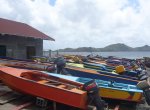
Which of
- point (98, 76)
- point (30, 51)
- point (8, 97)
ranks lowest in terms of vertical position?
point (8, 97)

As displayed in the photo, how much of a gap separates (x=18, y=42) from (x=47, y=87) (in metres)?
11.7

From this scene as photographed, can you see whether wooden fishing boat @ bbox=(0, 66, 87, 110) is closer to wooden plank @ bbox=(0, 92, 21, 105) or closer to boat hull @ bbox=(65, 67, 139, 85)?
wooden plank @ bbox=(0, 92, 21, 105)

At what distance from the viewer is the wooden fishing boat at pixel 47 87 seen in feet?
30.3

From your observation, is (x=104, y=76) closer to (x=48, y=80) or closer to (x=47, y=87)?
(x=48, y=80)

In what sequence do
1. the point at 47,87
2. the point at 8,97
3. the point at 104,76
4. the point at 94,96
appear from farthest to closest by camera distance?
the point at 104,76
the point at 8,97
the point at 47,87
the point at 94,96

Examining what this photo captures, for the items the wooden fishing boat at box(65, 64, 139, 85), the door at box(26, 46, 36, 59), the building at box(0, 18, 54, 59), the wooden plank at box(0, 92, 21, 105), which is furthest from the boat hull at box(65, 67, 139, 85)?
the door at box(26, 46, 36, 59)

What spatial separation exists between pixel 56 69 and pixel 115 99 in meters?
4.04

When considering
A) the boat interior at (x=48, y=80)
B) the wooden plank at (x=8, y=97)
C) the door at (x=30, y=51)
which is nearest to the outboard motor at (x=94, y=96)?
the boat interior at (x=48, y=80)

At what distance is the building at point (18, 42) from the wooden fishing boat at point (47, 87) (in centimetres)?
756

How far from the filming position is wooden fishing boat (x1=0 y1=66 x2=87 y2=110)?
924 centimetres

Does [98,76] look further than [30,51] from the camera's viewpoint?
No

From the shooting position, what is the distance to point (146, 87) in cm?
1002

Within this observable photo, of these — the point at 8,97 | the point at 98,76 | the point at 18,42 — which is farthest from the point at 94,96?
the point at 18,42

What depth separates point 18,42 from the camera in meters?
20.8
